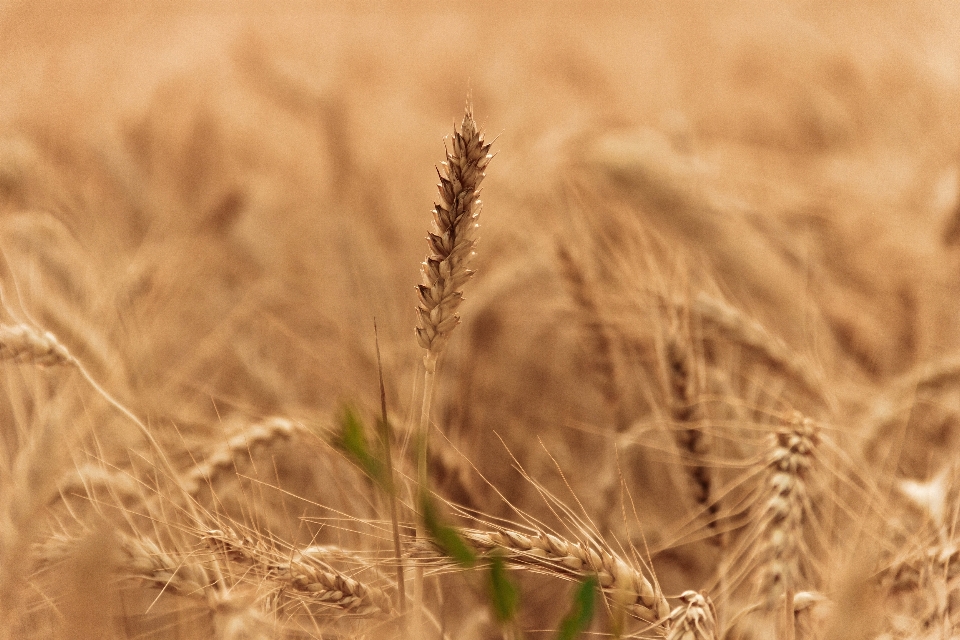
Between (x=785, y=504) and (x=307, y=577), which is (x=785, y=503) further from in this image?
(x=307, y=577)

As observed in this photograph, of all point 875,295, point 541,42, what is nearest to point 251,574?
point 875,295

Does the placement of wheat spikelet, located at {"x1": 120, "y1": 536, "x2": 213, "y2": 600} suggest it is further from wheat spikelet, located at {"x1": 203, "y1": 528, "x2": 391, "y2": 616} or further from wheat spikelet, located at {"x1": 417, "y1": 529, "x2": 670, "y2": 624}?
wheat spikelet, located at {"x1": 417, "y1": 529, "x2": 670, "y2": 624}

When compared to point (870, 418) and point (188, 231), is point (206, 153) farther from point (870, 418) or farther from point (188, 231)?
point (870, 418)

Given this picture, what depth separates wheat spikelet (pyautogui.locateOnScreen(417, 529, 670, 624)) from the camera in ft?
1.70

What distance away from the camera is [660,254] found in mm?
1326

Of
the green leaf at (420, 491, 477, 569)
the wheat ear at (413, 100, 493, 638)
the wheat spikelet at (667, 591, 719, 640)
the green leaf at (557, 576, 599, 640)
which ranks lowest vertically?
the wheat spikelet at (667, 591, 719, 640)

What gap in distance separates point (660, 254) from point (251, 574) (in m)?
1.02

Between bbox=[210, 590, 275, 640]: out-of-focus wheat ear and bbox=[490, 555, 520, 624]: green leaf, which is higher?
bbox=[490, 555, 520, 624]: green leaf

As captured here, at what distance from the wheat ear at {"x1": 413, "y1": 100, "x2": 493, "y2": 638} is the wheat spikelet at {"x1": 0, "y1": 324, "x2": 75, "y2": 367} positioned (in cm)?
41

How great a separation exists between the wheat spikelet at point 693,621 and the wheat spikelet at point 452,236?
11.6 inches

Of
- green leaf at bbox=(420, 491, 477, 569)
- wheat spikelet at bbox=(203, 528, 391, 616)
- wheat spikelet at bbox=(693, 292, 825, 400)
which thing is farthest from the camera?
wheat spikelet at bbox=(693, 292, 825, 400)

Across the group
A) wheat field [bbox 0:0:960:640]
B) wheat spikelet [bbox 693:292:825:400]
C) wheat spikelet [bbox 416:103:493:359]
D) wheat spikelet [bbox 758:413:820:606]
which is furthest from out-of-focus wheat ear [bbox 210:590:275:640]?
wheat spikelet [bbox 693:292:825:400]

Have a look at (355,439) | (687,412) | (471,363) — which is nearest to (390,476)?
(355,439)

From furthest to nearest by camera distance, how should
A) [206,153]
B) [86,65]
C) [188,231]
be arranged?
[86,65] < [206,153] < [188,231]
